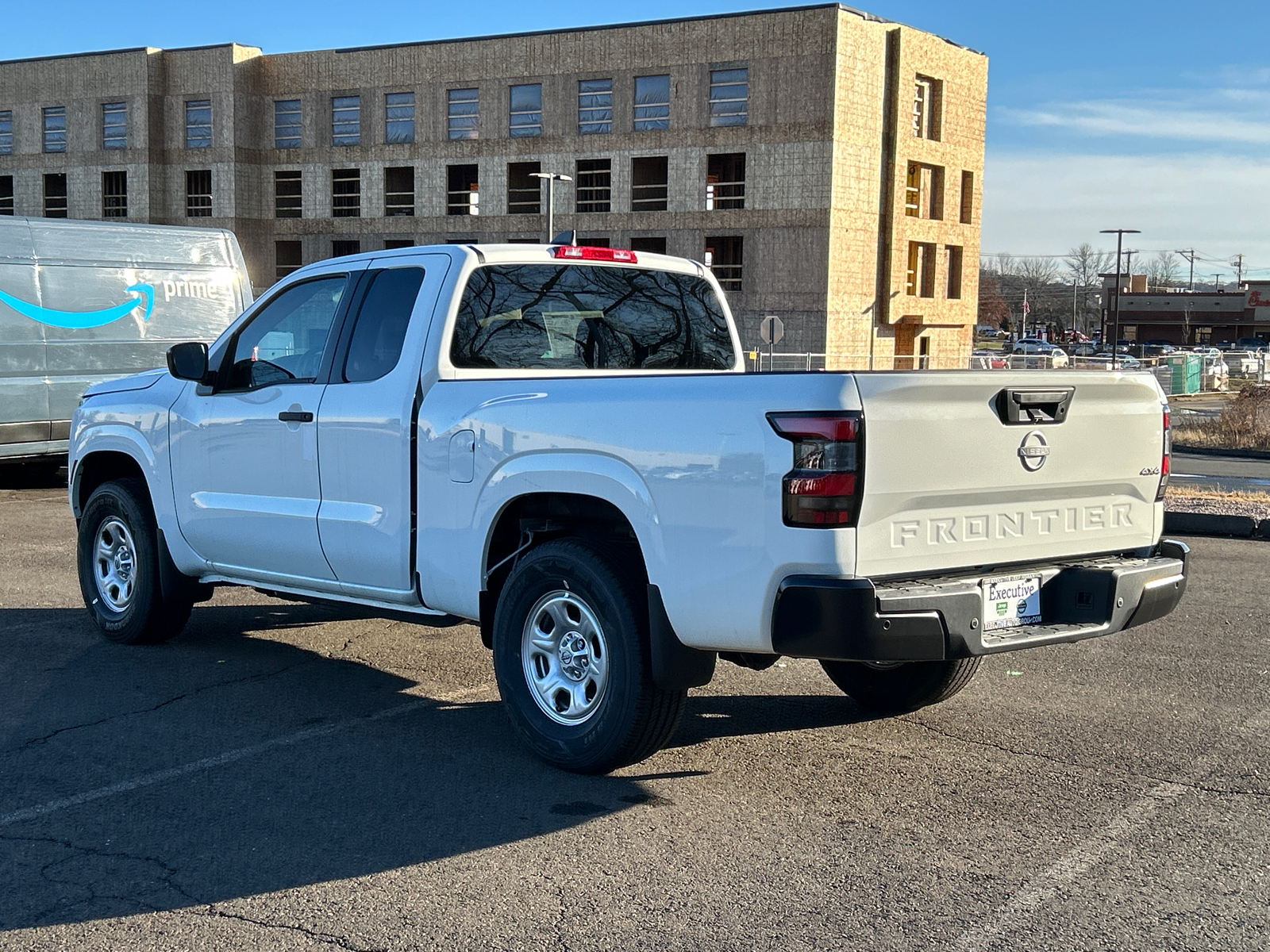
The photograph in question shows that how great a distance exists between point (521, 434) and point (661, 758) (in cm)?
143

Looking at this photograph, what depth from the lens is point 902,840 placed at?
4.72 meters

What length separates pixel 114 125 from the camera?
196 feet

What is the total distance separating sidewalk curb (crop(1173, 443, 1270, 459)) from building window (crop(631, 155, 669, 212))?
30.8 meters

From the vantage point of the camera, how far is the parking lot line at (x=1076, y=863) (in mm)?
3939

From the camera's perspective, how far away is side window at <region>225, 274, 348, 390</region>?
670 centimetres

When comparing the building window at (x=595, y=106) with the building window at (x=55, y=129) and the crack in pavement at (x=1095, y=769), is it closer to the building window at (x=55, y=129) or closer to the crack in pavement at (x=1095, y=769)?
the building window at (x=55, y=129)

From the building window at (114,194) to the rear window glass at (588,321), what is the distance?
58.8 metres

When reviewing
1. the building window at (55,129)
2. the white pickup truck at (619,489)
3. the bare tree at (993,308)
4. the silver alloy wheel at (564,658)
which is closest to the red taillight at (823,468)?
the white pickup truck at (619,489)

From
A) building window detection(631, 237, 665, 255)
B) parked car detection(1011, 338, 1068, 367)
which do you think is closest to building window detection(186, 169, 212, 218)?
building window detection(631, 237, 665, 255)

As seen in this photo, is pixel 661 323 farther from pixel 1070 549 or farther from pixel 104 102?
pixel 104 102

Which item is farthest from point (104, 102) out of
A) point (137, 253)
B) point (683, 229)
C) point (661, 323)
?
point (661, 323)

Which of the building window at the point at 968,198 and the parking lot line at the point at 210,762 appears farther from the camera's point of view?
the building window at the point at 968,198

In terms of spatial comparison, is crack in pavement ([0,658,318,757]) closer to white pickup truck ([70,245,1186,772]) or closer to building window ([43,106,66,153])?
white pickup truck ([70,245,1186,772])

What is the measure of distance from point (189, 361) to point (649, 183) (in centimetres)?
4987
